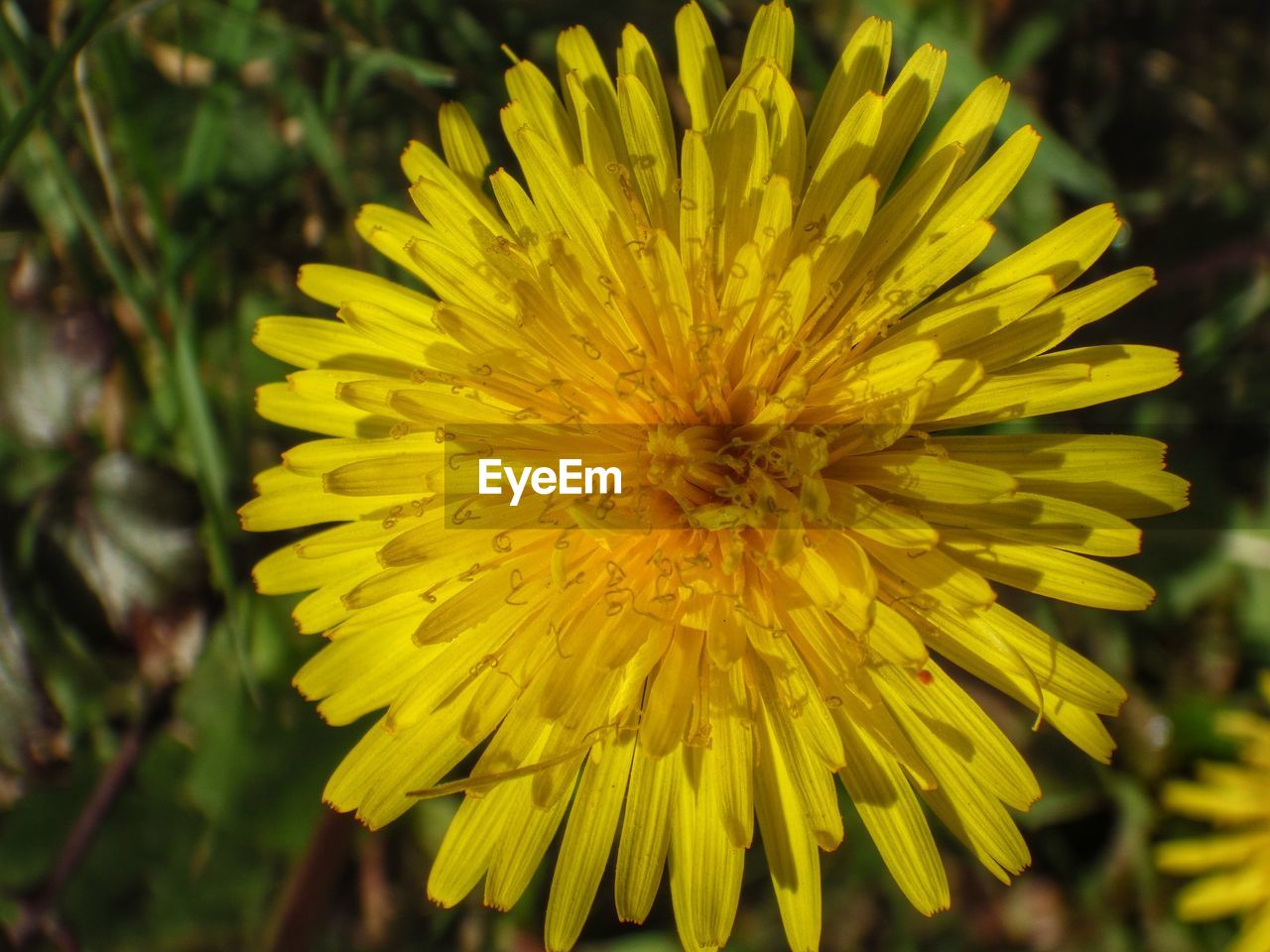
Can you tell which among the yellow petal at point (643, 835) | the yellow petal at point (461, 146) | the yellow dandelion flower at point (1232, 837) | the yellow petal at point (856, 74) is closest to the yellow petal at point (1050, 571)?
the yellow petal at point (643, 835)

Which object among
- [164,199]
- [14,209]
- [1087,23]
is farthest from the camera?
[1087,23]

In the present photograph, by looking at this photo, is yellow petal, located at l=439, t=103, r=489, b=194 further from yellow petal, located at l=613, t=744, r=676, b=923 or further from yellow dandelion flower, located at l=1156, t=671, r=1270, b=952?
yellow dandelion flower, located at l=1156, t=671, r=1270, b=952

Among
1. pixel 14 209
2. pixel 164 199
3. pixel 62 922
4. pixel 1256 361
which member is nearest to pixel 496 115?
pixel 164 199

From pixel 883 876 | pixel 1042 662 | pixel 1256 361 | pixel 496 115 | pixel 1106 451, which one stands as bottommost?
pixel 883 876

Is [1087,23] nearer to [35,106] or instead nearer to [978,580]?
[978,580]

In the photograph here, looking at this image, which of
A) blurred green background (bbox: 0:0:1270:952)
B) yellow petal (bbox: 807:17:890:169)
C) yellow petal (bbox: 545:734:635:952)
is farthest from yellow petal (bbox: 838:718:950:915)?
yellow petal (bbox: 807:17:890:169)

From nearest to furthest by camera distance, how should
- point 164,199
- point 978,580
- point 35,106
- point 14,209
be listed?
point 978,580 < point 35,106 < point 164,199 < point 14,209

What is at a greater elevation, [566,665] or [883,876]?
[566,665]

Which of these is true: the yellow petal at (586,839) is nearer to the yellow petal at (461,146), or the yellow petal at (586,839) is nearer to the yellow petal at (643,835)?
the yellow petal at (643,835)
